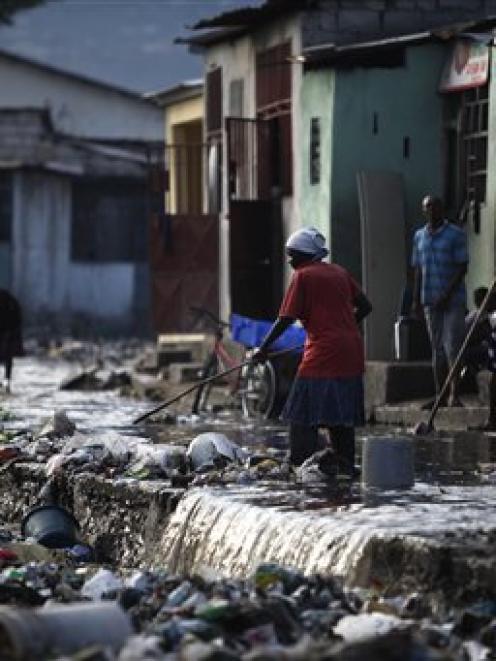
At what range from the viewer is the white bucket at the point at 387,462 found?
12344 millimetres

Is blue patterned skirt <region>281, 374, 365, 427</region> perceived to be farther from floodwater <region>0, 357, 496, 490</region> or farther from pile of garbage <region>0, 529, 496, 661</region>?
pile of garbage <region>0, 529, 496, 661</region>

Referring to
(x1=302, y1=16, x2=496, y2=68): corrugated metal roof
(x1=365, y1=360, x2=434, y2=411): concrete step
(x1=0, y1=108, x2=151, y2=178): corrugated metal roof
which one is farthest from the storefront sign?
(x1=0, y1=108, x2=151, y2=178): corrugated metal roof

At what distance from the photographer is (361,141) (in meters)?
21.7

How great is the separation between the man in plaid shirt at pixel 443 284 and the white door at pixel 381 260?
2929mm

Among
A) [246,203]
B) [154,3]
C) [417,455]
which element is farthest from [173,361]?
[154,3]

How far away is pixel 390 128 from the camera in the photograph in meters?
21.7

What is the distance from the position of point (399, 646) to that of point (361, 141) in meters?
14.5

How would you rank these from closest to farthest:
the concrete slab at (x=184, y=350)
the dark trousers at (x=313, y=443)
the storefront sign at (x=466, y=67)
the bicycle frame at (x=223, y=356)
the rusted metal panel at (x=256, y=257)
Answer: the dark trousers at (x=313, y=443) < the storefront sign at (x=466, y=67) < the bicycle frame at (x=223, y=356) < the rusted metal panel at (x=256, y=257) < the concrete slab at (x=184, y=350)

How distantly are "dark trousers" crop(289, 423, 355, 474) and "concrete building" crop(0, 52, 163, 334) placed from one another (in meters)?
29.9

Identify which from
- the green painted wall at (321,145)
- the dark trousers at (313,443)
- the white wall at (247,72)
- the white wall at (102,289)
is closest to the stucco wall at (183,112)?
the white wall at (247,72)

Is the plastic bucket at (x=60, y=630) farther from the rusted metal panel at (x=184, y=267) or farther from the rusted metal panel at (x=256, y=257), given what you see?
the rusted metal panel at (x=184, y=267)

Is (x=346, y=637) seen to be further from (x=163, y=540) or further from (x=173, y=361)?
(x=173, y=361)

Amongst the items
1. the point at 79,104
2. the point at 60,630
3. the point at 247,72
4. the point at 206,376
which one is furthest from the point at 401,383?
the point at 79,104

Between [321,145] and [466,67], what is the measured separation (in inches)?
84.7
